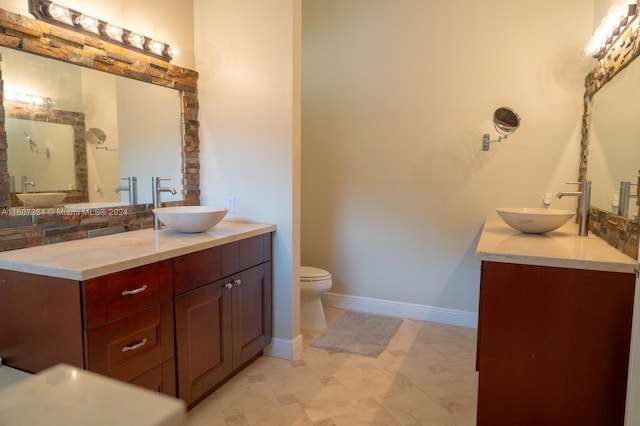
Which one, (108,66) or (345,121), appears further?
(345,121)

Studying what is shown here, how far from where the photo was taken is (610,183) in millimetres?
2176

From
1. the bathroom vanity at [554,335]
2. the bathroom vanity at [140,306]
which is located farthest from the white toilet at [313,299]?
the bathroom vanity at [554,335]

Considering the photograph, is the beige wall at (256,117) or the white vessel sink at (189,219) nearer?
the white vessel sink at (189,219)

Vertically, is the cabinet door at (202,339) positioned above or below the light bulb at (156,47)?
below

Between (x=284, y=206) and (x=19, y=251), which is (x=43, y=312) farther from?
(x=284, y=206)

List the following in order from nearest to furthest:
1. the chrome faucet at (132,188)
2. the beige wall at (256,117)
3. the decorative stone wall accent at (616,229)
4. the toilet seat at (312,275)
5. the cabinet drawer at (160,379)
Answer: the decorative stone wall accent at (616,229), the cabinet drawer at (160,379), the chrome faucet at (132,188), the beige wall at (256,117), the toilet seat at (312,275)

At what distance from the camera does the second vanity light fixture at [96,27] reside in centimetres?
191

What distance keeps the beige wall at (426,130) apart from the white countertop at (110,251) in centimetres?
138

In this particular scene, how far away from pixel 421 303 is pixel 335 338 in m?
0.87

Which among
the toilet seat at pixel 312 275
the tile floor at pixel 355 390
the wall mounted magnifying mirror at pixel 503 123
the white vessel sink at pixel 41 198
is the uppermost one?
the wall mounted magnifying mirror at pixel 503 123

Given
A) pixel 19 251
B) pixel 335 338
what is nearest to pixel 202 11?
pixel 19 251

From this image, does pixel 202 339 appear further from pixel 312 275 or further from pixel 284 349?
pixel 312 275

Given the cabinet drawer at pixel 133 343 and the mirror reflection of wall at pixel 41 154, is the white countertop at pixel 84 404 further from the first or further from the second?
the mirror reflection of wall at pixel 41 154

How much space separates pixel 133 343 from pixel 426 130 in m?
2.60
